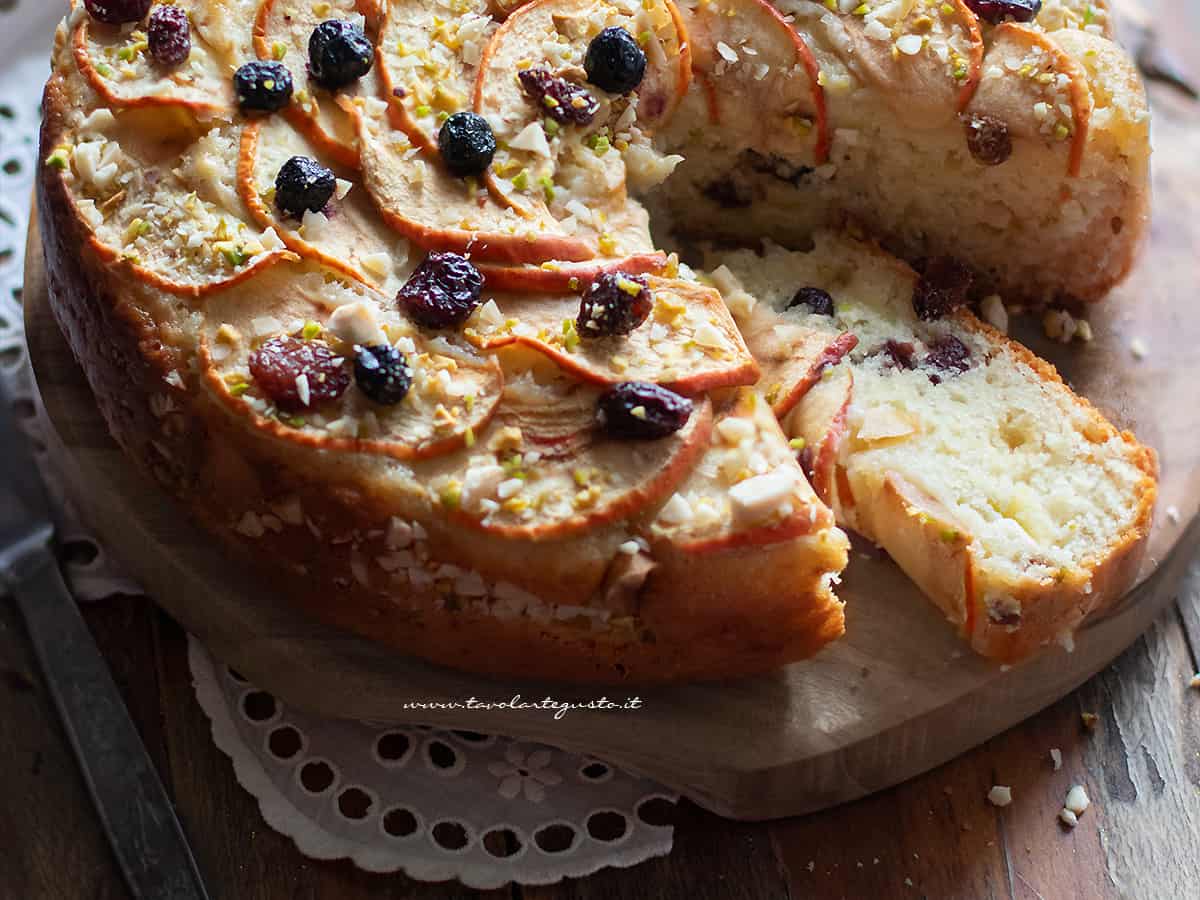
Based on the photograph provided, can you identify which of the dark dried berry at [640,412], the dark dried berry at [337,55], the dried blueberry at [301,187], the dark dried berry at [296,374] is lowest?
the dark dried berry at [296,374]

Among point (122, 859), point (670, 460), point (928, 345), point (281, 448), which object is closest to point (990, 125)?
point (928, 345)

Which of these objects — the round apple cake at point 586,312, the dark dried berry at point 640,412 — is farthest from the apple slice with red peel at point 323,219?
the dark dried berry at point 640,412

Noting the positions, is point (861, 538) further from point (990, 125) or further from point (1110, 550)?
point (990, 125)

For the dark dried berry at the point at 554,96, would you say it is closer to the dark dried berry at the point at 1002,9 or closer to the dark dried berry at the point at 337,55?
the dark dried berry at the point at 337,55

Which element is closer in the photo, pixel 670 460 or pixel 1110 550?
pixel 670 460

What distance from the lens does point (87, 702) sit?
3.25m

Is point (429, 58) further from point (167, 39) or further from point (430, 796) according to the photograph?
point (430, 796)

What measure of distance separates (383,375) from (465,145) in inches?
26.8

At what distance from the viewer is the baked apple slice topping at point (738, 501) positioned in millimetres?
2824

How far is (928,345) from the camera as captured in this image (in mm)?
3703

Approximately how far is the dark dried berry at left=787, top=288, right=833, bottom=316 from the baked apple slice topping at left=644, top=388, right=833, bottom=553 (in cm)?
81

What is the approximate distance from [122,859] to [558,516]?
1280 mm

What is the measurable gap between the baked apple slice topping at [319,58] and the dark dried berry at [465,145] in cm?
21

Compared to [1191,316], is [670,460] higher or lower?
higher
